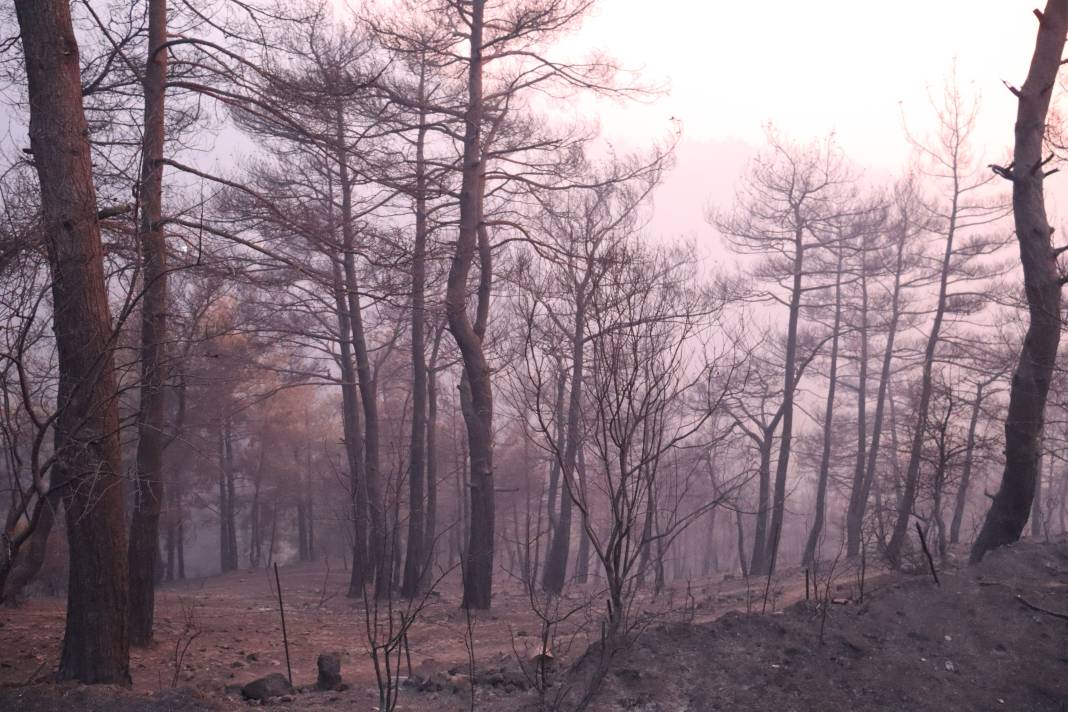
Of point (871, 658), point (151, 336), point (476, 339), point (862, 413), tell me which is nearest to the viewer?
point (871, 658)

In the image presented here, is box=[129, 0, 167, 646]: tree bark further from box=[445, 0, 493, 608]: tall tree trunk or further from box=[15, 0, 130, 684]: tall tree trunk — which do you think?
box=[445, 0, 493, 608]: tall tree trunk

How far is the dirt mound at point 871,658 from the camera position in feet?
16.5

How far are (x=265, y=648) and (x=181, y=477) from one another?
15.9m

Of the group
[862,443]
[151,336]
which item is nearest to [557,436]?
[862,443]

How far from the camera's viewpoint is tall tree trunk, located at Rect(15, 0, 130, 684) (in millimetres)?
5242

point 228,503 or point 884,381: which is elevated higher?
point 884,381

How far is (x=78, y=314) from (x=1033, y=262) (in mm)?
8228

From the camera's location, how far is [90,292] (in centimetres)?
534

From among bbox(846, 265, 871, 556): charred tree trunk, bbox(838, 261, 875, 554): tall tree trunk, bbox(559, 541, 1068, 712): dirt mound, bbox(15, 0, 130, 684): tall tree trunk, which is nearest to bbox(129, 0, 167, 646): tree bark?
bbox(15, 0, 130, 684): tall tree trunk

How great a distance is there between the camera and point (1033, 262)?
8000mm

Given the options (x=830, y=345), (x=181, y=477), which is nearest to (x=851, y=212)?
(x=830, y=345)

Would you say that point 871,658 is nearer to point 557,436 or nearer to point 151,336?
point 151,336

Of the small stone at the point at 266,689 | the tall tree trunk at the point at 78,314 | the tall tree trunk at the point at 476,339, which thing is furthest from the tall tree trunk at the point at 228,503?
the small stone at the point at 266,689

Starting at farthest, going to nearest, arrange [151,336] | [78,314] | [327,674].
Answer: [151,336] < [327,674] < [78,314]
